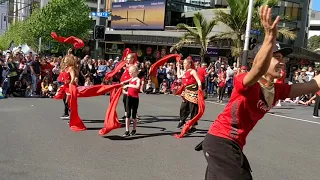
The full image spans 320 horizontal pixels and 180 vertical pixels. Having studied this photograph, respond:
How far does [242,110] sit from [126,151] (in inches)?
163

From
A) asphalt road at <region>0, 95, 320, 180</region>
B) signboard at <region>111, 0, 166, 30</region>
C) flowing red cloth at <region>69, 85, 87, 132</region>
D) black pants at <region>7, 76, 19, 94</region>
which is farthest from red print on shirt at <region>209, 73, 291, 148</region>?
signboard at <region>111, 0, 166, 30</region>

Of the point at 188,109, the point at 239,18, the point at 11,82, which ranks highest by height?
the point at 239,18

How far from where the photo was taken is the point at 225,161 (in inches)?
124

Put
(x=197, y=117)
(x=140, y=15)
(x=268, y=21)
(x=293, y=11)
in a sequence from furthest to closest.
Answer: (x=140, y=15) < (x=293, y=11) < (x=197, y=117) < (x=268, y=21)

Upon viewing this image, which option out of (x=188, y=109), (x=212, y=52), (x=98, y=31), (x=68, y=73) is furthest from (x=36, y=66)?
(x=212, y=52)

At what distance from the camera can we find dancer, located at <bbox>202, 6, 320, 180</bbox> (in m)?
3.11

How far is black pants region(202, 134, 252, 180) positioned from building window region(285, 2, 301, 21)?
35.5m

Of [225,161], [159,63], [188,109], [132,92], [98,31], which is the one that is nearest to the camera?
[225,161]

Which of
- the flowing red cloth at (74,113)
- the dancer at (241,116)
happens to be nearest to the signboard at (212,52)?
the flowing red cloth at (74,113)

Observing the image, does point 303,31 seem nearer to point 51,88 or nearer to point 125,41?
point 125,41

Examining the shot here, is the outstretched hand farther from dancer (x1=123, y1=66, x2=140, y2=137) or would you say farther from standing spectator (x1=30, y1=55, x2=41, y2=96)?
standing spectator (x1=30, y1=55, x2=41, y2=96)

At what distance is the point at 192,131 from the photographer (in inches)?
367

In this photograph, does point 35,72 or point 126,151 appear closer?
point 126,151

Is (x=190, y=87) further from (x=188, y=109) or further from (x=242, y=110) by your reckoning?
(x=242, y=110)
